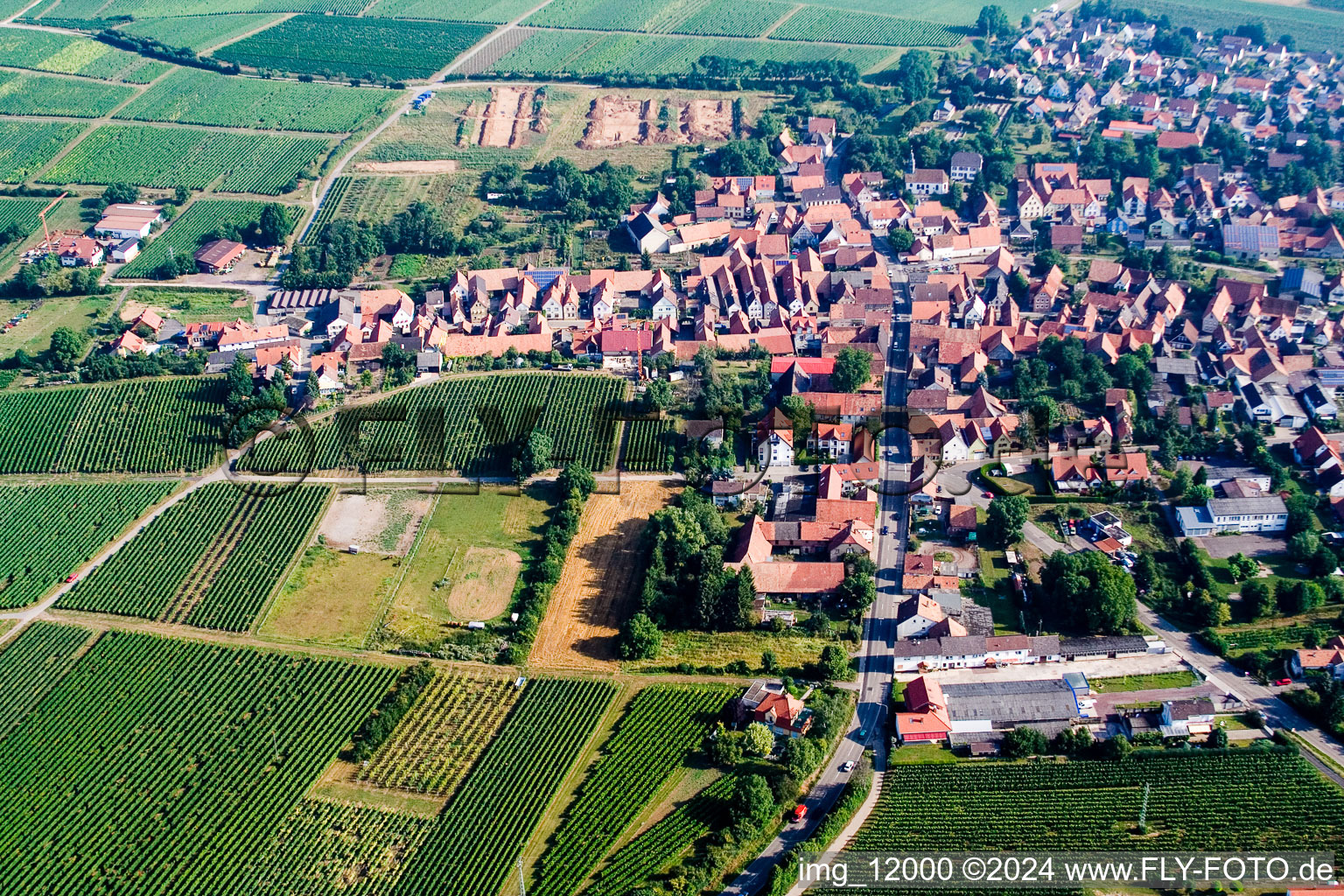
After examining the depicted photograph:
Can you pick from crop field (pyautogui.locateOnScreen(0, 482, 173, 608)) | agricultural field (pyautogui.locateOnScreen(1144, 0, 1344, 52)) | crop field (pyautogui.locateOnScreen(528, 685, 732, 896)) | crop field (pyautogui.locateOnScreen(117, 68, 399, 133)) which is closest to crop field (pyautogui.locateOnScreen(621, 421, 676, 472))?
crop field (pyautogui.locateOnScreen(528, 685, 732, 896))

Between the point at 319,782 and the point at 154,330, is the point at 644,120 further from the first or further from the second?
the point at 319,782

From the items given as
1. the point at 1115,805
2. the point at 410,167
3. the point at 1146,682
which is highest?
the point at 410,167

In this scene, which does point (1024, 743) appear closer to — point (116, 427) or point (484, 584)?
point (484, 584)

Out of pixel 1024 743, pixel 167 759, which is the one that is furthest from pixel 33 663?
pixel 1024 743

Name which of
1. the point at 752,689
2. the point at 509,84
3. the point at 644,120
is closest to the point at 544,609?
the point at 752,689

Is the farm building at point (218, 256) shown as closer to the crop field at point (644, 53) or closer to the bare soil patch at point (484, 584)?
the crop field at point (644, 53)

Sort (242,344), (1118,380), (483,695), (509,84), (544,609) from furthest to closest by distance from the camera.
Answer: (509,84), (242,344), (1118,380), (544,609), (483,695)

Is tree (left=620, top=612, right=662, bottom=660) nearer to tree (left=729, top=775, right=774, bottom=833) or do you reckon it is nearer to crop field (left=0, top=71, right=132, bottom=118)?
tree (left=729, top=775, right=774, bottom=833)
